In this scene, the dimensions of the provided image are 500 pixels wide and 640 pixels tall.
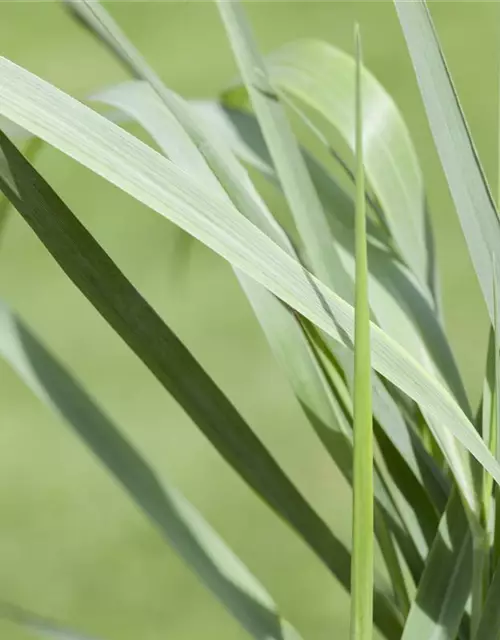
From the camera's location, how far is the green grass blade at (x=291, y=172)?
310 millimetres

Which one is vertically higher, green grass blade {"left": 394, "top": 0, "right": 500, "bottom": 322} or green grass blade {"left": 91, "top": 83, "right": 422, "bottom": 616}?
green grass blade {"left": 394, "top": 0, "right": 500, "bottom": 322}

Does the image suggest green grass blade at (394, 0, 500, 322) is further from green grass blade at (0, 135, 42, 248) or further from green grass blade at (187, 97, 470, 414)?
green grass blade at (0, 135, 42, 248)

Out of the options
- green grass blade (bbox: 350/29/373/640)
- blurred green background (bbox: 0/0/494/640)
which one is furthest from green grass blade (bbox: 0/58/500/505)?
blurred green background (bbox: 0/0/494/640)

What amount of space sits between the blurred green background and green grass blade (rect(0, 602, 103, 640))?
0.28 meters

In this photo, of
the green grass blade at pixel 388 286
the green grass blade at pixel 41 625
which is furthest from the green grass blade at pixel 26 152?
the green grass blade at pixel 41 625

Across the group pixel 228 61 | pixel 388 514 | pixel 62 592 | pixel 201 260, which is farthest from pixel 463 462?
pixel 228 61

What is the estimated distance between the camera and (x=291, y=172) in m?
0.32

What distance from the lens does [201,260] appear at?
0.93 metres

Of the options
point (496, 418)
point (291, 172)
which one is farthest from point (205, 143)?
point (496, 418)

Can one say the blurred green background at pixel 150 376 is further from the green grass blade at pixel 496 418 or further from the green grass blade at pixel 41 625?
the green grass blade at pixel 496 418

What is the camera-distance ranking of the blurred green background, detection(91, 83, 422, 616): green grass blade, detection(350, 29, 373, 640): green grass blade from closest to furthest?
detection(350, 29, 373, 640): green grass blade < detection(91, 83, 422, 616): green grass blade < the blurred green background

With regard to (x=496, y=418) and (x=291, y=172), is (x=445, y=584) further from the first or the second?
(x=291, y=172)

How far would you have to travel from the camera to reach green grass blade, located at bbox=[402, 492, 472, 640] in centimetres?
27

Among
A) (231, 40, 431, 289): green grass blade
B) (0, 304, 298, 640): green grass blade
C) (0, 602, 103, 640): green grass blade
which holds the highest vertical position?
(231, 40, 431, 289): green grass blade
